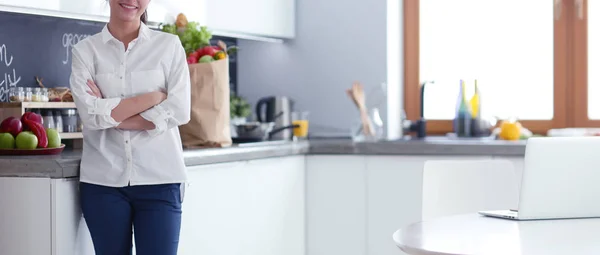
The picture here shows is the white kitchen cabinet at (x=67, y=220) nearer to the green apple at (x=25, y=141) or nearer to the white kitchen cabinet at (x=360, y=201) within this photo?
the green apple at (x=25, y=141)

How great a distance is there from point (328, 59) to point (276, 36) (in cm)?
32

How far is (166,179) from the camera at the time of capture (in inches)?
109

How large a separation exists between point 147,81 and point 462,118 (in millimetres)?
2188

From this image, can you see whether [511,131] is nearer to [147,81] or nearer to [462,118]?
[462,118]

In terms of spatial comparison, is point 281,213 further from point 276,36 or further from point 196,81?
point 276,36

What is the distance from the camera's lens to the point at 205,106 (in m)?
3.58

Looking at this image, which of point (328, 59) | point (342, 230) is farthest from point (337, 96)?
point (342, 230)

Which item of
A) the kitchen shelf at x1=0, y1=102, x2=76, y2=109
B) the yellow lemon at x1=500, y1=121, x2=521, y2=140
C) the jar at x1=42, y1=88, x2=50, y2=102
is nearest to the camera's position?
the kitchen shelf at x1=0, y1=102, x2=76, y2=109

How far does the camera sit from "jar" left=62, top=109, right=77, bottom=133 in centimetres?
338

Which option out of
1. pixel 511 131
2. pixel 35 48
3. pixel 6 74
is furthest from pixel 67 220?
pixel 511 131

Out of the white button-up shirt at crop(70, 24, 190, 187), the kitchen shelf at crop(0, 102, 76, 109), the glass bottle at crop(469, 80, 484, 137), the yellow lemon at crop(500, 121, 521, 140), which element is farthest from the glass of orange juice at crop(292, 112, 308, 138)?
the white button-up shirt at crop(70, 24, 190, 187)

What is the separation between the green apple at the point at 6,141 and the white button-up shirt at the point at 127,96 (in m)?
0.24

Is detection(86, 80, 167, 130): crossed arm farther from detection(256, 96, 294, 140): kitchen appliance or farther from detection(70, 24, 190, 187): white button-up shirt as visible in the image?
detection(256, 96, 294, 140): kitchen appliance

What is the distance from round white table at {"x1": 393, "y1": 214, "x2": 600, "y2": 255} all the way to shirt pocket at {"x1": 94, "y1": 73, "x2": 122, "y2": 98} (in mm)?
980
